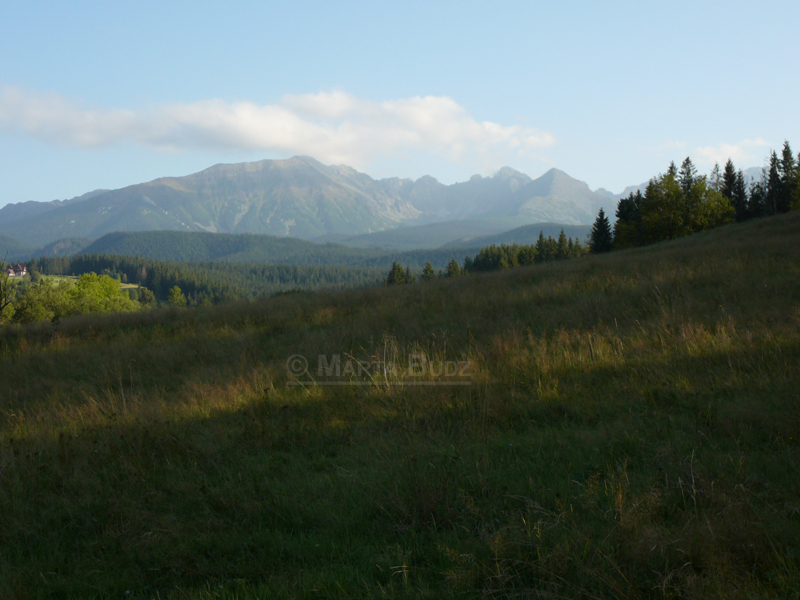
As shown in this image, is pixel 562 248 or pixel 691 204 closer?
pixel 691 204

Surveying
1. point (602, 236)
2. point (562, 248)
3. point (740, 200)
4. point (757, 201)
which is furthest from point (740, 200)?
point (562, 248)

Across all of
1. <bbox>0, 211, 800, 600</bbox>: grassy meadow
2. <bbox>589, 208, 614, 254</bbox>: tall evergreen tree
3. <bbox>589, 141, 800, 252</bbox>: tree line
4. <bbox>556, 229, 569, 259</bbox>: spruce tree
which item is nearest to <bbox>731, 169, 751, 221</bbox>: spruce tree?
Answer: <bbox>589, 141, 800, 252</bbox>: tree line

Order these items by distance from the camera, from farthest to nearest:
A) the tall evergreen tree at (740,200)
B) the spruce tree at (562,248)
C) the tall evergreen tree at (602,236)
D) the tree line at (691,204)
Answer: the spruce tree at (562,248) < the tall evergreen tree at (740,200) < the tall evergreen tree at (602,236) < the tree line at (691,204)

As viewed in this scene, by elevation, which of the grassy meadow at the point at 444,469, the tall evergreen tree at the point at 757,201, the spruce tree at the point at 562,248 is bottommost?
the grassy meadow at the point at 444,469

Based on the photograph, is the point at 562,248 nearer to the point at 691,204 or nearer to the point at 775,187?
the point at 775,187

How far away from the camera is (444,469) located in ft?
12.0

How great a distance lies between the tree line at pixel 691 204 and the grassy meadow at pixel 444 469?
4085cm

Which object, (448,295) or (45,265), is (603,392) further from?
(45,265)

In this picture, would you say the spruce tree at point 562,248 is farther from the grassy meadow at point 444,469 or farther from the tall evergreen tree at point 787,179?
the grassy meadow at point 444,469

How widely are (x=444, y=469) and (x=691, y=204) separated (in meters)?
49.5

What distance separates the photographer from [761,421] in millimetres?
3789

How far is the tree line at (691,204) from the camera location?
140 ft

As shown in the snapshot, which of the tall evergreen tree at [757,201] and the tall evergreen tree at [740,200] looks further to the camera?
the tall evergreen tree at [740,200]

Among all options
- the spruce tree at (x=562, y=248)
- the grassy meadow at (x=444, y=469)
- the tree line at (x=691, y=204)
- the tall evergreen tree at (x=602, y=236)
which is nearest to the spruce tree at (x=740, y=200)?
the tree line at (x=691, y=204)
